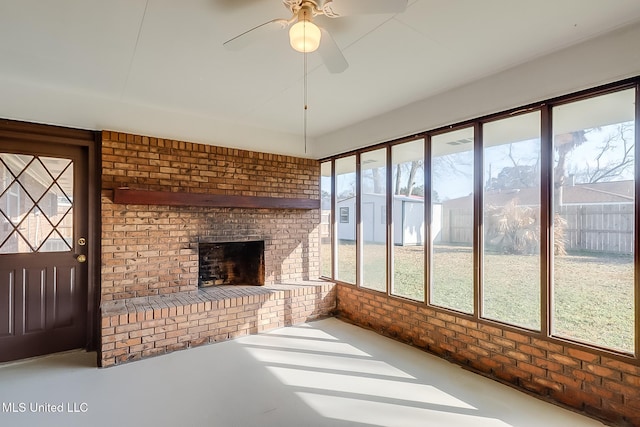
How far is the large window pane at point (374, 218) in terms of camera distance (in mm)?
4184

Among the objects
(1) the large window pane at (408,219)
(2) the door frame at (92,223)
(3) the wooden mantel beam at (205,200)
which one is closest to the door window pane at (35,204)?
(2) the door frame at (92,223)

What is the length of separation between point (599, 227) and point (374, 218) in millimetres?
2354

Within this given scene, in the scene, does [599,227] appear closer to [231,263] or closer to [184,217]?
[184,217]

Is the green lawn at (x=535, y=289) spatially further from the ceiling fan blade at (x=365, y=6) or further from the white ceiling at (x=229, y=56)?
the ceiling fan blade at (x=365, y=6)

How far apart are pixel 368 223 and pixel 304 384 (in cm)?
229

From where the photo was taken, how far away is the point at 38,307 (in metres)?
3.30

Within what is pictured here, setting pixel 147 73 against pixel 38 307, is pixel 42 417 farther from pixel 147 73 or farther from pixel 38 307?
pixel 147 73

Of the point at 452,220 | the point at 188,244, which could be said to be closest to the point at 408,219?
the point at 452,220

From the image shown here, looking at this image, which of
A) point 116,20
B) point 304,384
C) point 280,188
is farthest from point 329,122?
point 304,384

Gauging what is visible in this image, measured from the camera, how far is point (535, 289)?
9.01 feet

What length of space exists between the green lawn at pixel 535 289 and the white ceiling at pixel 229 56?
5.40ft

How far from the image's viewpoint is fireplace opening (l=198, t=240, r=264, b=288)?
14.6ft

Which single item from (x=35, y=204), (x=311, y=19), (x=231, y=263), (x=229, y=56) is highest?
(x=229, y=56)

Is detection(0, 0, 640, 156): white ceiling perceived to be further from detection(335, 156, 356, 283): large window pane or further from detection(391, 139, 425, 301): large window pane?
detection(335, 156, 356, 283): large window pane
